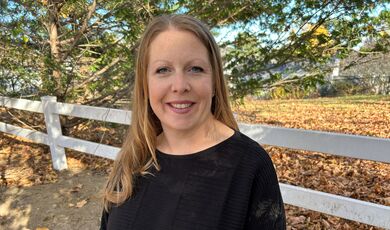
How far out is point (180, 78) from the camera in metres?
1.33

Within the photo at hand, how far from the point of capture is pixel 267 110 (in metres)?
11.1

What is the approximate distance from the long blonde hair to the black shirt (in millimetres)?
102

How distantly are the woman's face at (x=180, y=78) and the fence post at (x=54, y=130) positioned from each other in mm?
4277

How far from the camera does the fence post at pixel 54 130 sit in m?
5.26

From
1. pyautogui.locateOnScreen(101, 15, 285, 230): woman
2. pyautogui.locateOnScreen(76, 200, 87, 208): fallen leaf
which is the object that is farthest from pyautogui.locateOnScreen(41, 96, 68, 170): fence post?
pyautogui.locateOnScreen(101, 15, 285, 230): woman

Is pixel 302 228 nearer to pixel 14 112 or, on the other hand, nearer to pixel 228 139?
pixel 228 139

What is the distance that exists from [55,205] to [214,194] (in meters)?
3.62

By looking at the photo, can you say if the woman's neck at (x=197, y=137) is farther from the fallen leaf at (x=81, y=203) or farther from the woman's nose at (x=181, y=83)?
the fallen leaf at (x=81, y=203)

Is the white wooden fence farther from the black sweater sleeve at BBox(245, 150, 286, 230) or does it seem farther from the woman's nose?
the woman's nose

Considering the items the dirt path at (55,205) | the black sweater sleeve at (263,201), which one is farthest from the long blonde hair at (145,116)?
the dirt path at (55,205)

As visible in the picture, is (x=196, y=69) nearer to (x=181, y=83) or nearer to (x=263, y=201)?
(x=181, y=83)

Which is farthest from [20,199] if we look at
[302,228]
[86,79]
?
[302,228]

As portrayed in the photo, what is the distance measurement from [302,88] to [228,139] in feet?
13.2

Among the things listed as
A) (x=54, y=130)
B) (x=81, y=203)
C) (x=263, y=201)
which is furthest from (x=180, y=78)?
(x=54, y=130)
